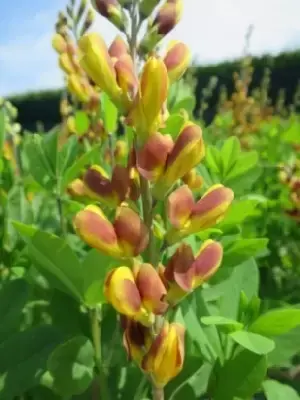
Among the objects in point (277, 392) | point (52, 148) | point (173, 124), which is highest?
point (173, 124)

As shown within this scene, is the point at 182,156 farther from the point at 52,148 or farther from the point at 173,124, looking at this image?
the point at 52,148

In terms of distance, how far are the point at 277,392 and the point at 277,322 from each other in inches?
7.1

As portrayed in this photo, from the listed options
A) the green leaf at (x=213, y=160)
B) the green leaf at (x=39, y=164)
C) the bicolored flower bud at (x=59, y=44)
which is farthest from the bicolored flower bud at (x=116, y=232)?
the bicolored flower bud at (x=59, y=44)

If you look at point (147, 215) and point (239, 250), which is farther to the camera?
point (239, 250)

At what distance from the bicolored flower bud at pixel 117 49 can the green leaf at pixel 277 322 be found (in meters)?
0.36

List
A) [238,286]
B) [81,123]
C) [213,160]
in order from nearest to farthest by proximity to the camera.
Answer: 1. [238,286]
2. [213,160]
3. [81,123]

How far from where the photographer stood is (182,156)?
872 mm

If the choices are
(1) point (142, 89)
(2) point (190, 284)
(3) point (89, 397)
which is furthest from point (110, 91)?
(3) point (89, 397)

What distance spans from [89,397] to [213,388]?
0.72ft

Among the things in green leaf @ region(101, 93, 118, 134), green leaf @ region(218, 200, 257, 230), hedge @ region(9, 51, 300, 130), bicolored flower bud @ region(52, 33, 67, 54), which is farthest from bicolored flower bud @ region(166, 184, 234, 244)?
hedge @ region(9, 51, 300, 130)

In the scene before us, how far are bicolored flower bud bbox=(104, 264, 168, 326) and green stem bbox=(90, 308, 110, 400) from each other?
0.71 ft

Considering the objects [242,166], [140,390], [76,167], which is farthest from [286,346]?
[242,166]

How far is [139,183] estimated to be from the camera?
916 mm

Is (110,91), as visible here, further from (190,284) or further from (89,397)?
(89,397)
